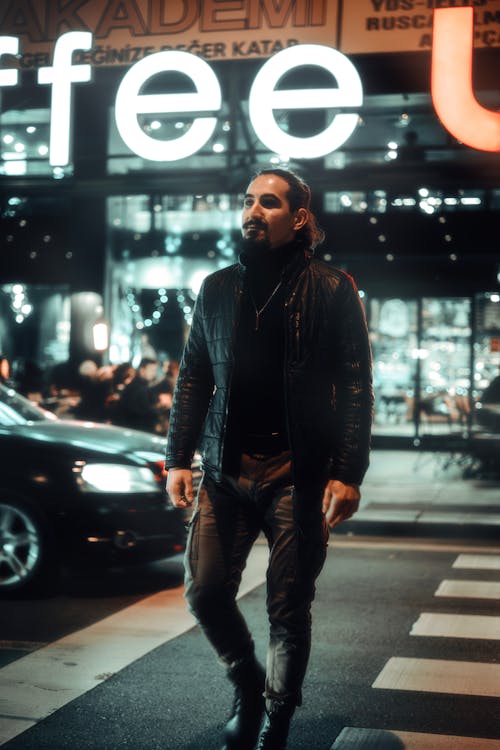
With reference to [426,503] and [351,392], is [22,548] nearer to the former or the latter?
[351,392]

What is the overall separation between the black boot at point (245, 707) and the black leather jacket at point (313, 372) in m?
0.71

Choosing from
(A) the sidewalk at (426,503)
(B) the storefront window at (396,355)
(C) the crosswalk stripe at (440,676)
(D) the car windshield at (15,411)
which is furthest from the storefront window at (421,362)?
(C) the crosswalk stripe at (440,676)

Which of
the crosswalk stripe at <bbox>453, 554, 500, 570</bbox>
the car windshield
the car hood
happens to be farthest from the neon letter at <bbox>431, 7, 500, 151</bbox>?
the car windshield

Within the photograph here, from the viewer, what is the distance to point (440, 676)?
17.8 feet

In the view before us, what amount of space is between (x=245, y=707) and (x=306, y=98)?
34.7 feet

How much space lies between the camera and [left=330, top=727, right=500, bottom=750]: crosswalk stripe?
430 cm

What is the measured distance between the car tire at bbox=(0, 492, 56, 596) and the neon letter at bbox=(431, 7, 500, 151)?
23.7 feet

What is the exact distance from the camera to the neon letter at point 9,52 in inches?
578

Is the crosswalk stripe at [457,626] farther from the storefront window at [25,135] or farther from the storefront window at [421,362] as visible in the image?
the storefront window at [25,135]

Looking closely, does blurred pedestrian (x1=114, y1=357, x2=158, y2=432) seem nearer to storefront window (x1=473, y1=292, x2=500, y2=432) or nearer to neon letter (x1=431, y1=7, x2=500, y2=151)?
neon letter (x1=431, y1=7, x2=500, y2=151)

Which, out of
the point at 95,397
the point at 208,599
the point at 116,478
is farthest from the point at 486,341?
the point at 208,599

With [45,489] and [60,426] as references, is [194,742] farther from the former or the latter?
[60,426]

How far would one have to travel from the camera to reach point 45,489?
292 inches

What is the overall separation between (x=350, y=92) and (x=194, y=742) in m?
10.4
